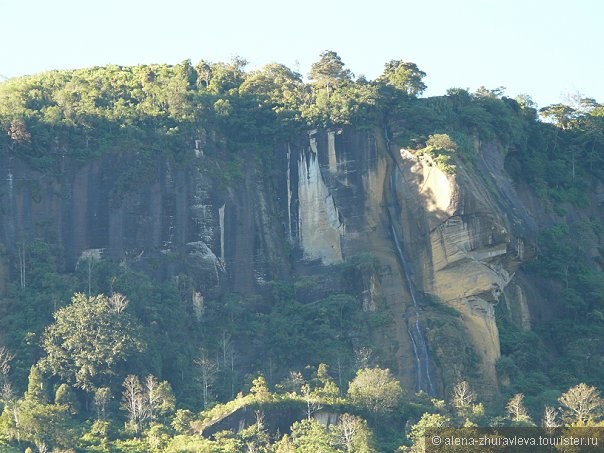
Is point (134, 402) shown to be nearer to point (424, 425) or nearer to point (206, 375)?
point (206, 375)

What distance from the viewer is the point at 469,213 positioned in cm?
7756

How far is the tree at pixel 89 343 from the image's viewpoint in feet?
232

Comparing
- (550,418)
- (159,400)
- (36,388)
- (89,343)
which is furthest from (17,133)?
(550,418)

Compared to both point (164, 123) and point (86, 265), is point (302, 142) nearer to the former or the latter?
point (164, 123)

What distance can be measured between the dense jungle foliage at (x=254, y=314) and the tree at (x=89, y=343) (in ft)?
0.26

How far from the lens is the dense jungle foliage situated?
68250 millimetres

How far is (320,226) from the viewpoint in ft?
262

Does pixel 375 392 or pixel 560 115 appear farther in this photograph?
pixel 560 115

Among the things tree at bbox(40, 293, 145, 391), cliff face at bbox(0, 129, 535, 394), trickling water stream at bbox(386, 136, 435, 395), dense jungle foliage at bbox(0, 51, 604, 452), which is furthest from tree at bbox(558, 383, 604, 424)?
tree at bbox(40, 293, 145, 391)

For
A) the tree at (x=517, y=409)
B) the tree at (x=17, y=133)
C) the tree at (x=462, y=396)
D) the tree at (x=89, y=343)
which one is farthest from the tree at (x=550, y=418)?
the tree at (x=17, y=133)

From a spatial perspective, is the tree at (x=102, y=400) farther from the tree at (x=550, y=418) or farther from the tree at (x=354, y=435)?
the tree at (x=550, y=418)

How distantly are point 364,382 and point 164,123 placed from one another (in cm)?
1803

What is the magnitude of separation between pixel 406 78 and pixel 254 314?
15.3 metres

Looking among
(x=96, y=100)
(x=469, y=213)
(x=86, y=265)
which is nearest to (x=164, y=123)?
(x=96, y=100)
